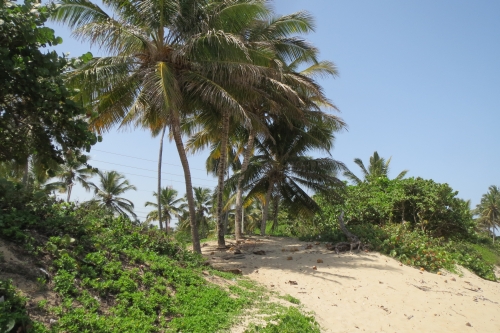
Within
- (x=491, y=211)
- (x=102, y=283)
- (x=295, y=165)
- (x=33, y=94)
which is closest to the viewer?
(x=33, y=94)

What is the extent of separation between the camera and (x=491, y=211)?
49.7 metres

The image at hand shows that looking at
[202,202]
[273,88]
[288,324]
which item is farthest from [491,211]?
[288,324]

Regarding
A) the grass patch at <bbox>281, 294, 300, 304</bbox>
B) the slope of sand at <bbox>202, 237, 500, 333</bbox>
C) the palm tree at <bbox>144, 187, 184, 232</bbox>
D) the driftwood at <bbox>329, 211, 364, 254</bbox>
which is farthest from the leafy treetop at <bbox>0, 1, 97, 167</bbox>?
the palm tree at <bbox>144, 187, 184, 232</bbox>

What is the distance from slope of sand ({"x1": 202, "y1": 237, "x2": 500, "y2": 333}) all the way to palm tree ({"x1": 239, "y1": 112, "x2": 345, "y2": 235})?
3.81 m

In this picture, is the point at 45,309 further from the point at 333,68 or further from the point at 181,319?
the point at 333,68

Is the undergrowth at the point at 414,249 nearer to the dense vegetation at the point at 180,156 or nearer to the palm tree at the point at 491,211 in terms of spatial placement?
the dense vegetation at the point at 180,156

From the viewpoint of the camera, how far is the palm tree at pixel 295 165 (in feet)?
57.0

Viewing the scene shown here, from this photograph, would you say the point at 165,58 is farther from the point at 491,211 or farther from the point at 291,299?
the point at 491,211

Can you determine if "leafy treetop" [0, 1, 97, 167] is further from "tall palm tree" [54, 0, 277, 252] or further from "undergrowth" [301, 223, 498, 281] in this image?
"undergrowth" [301, 223, 498, 281]

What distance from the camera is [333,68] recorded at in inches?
689

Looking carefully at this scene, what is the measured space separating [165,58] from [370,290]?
8.38m

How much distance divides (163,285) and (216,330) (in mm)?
1531

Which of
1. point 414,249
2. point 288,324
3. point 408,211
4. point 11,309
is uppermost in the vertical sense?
point 408,211

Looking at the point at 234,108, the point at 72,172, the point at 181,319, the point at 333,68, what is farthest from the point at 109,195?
the point at 181,319
